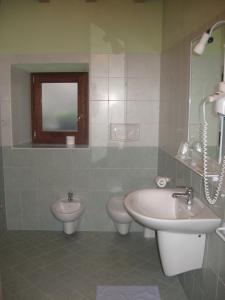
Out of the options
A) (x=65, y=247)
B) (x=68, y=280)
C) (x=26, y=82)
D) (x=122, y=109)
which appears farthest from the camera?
(x=26, y=82)

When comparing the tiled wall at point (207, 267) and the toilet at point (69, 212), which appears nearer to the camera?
the tiled wall at point (207, 267)

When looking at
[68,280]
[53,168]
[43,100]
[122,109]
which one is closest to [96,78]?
[122,109]

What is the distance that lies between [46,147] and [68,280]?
5.22 feet

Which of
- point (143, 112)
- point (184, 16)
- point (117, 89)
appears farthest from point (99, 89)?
point (184, 16)

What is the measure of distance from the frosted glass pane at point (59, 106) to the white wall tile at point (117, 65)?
69cm

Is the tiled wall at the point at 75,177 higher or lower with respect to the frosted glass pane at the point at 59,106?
lower

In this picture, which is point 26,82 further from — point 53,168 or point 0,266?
point 0,266

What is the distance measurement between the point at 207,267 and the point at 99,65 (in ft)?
7.88

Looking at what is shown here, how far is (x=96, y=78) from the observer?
320 centimetres

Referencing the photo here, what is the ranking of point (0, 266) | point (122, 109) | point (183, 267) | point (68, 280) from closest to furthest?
point (183, 267), point (68, 280), point (0, 266), point (122, 109)

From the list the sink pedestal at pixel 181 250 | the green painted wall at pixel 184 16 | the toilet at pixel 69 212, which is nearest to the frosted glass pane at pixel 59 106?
the toilet at pixel 69 212

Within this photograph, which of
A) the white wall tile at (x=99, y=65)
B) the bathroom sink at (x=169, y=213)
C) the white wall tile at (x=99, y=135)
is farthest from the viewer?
the white wall tile at (x=99, y=135)

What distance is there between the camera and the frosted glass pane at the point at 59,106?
3.67 meters

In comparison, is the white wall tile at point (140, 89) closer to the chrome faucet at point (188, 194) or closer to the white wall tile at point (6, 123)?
the white wall tile at point (6, 123)
